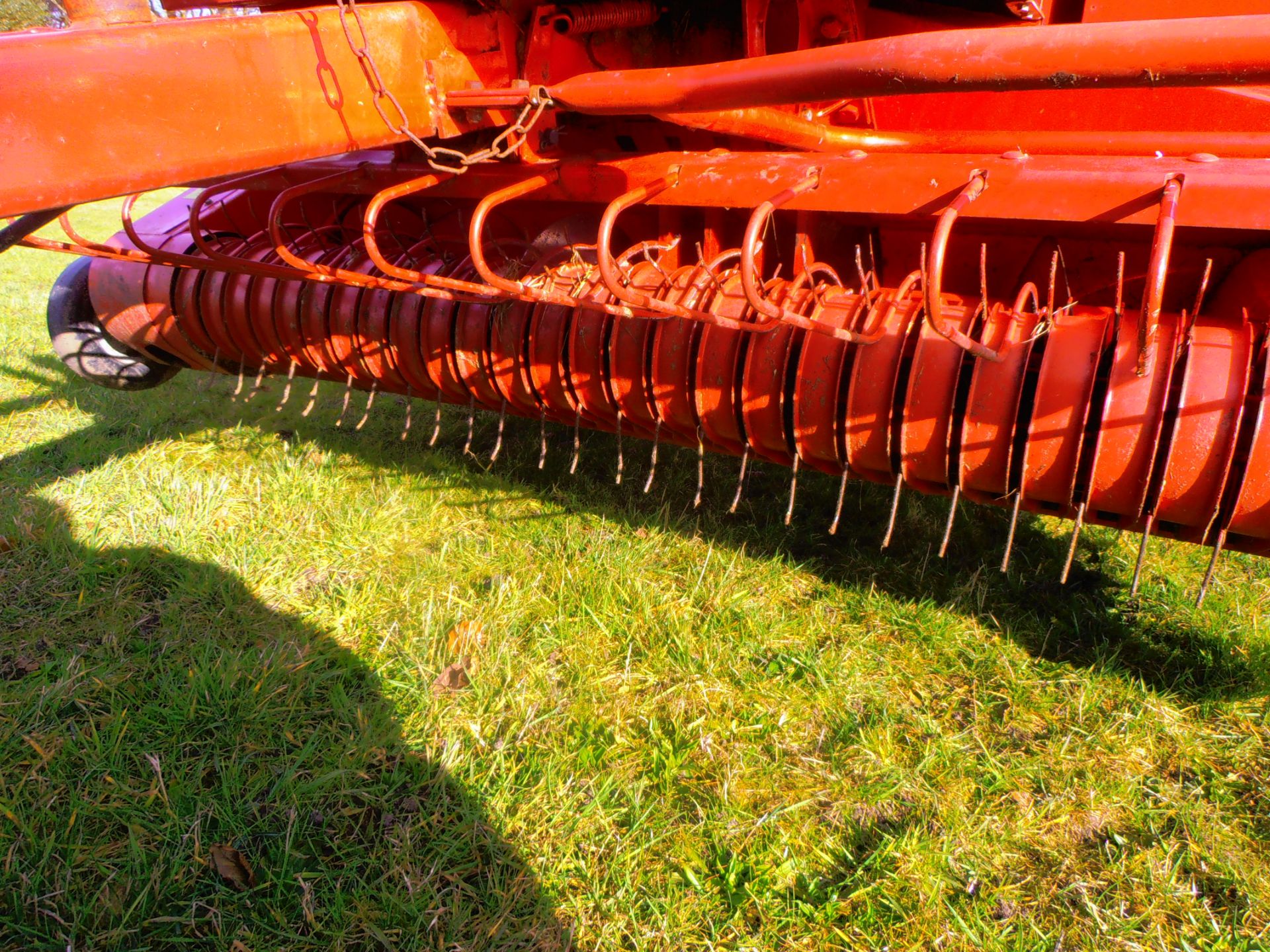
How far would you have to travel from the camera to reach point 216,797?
184 centimetres

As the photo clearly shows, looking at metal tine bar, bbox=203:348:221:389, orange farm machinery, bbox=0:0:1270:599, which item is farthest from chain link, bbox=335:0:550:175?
metal tine bar, bbox=203:348:221:389

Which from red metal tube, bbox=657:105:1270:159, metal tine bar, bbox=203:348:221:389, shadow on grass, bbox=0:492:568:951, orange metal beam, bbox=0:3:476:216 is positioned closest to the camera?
orange metal beam, bbox=0:3:476:216

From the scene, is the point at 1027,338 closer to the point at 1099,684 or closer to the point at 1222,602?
the point at 1099,684

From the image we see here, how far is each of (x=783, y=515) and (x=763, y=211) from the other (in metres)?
1.58

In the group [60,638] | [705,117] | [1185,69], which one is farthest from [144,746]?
[1185,69]

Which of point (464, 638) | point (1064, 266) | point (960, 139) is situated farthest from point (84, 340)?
point (1064, 266)

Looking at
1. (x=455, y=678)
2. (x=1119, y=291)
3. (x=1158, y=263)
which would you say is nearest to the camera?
(x=1158, y=263)

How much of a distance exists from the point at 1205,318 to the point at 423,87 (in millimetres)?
1749

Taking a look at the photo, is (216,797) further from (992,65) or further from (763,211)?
(992,65)

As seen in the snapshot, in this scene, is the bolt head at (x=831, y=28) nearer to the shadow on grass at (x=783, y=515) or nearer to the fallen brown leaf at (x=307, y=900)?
the shadow on grass at (x=783, y=515)

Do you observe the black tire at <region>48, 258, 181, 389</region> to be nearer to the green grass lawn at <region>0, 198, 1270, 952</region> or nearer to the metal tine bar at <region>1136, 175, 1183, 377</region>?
the green grass lawn at <region>0, 198, 1270, 952</region>

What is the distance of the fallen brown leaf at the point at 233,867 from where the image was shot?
5.48 feet

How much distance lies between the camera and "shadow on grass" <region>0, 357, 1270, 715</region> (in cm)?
233

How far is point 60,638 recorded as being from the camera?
2289 millimetres
